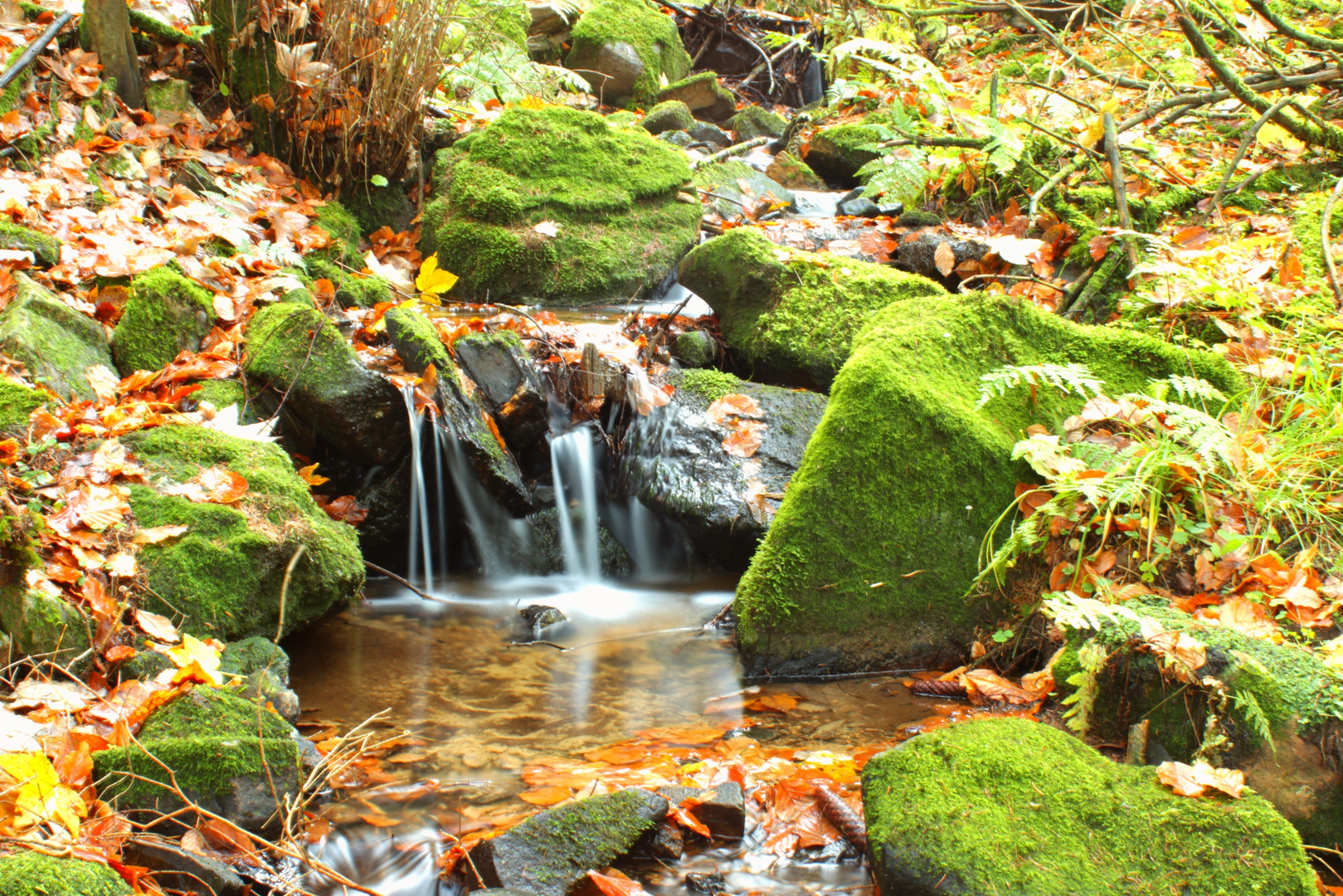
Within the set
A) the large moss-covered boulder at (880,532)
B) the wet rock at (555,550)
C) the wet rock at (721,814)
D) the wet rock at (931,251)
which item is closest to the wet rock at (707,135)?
the wet rock at (931,251)

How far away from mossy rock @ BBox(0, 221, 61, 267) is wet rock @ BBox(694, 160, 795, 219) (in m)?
5.03

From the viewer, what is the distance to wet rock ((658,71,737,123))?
1116 cm

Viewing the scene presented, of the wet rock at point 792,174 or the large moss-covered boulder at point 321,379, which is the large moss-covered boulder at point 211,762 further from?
the wet rock at point 792,174

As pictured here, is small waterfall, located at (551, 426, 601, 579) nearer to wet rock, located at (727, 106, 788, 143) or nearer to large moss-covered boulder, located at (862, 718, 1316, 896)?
large moss-covered boulder, located at (862, 718, 1316, 896)

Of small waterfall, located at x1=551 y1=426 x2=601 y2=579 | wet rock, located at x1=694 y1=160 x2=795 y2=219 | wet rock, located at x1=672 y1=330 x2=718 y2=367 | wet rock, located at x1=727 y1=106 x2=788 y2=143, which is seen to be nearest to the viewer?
small waterfall, located at x1=551 y1=426 x2=601 y2=579

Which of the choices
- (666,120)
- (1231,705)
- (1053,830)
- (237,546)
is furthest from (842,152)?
(1053,830)

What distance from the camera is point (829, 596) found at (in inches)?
134

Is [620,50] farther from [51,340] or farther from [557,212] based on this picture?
[51,340]

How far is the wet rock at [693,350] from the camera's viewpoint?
5500 millimetres

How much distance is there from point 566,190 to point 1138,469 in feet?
16.3

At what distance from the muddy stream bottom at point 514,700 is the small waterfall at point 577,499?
11.7 inches

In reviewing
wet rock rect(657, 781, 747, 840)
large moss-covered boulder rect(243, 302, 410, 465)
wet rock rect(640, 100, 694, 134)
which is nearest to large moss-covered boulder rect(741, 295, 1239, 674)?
wet rock rect(657, 781, 747, 840)

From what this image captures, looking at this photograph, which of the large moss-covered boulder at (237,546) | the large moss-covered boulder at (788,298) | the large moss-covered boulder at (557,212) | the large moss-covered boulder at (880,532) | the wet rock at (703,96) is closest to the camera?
the large moss-covered boulder at (237,546)

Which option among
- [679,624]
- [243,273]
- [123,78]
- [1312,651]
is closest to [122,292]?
[243,273]
